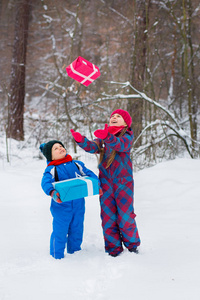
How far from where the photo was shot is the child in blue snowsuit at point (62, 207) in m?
2.66

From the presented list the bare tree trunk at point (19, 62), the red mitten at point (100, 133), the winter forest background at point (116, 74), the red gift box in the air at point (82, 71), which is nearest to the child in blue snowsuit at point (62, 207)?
the red mitten at point (100, 133)

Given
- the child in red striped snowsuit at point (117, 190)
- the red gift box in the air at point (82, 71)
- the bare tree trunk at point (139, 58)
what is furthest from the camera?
the bare tree trunk at point (139, 58)

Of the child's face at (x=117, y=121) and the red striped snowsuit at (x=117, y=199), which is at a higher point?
the child's face at (x=117, y=121)

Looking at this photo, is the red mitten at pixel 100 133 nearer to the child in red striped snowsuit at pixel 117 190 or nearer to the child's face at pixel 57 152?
the child in red striped snowsuit at pixel 117 190

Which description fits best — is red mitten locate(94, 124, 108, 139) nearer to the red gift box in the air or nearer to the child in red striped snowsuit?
the child in red striped snowsuit

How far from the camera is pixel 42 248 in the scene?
3039mm

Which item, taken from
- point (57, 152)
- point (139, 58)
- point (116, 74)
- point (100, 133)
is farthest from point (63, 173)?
point (116, 74)

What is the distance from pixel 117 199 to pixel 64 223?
501 mm

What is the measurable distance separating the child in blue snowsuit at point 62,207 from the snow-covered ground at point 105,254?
0.12 m

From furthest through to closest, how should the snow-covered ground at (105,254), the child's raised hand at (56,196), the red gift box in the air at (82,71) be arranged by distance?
1. the red gift box in the air at (82,71)
2. the child's raised hand at (56,196)
3. the snow-covered ground at (105,254)

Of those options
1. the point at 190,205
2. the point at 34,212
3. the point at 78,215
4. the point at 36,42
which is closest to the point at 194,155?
the point at 190,205

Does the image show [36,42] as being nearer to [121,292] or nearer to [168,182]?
[168,182]

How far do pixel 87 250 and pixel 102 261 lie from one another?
32cm

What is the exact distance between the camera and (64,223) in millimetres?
2664
